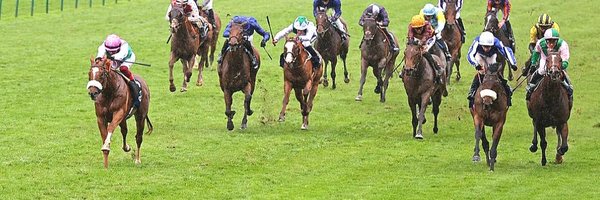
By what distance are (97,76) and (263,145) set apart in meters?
5.44

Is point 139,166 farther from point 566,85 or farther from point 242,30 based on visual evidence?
point 566,85

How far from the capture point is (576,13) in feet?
171

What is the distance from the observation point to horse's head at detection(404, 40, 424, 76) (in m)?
25.9

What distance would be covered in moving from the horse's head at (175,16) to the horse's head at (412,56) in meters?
6.60

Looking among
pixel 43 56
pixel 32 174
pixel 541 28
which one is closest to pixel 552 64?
pixel 541 28

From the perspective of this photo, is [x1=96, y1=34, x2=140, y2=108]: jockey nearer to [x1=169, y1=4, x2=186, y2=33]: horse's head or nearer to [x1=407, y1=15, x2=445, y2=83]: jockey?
[x1=407, y1=15, x2=445, y2=83]: jockey

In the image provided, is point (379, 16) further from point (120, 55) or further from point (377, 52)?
point (120, 55)

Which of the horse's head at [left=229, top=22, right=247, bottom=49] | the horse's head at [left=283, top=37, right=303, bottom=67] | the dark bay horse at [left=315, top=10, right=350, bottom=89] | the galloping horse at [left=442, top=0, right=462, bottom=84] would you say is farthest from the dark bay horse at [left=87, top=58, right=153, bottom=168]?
the galloping horse at [left=442, top=0, right=462, bottom=84]

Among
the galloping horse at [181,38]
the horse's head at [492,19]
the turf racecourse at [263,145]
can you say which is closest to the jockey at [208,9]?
the turf racecourse at [263,145]

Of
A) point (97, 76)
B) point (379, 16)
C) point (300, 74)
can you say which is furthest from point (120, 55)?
point (379, 16)

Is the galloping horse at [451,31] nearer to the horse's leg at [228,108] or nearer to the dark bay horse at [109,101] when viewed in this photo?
the horse's leg at [228,108]

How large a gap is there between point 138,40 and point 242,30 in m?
19.1

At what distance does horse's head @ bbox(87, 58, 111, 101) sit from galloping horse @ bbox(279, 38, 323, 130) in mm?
6247

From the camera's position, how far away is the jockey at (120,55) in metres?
22.5
